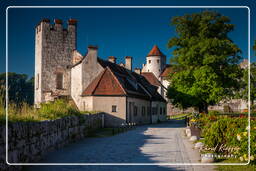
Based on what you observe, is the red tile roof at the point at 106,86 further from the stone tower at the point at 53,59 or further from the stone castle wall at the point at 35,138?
the stone castle wall at the point at 35,138

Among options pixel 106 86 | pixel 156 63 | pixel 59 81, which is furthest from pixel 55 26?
pixel 156 63

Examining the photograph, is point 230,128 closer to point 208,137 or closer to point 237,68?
point 208,137

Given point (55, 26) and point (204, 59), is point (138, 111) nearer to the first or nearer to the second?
point (204, 59)

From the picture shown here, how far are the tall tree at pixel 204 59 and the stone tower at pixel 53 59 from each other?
567 inches

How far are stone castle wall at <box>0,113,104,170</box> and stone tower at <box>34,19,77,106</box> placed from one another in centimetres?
2233

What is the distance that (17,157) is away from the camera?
909 cm

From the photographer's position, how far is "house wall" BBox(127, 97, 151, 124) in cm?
3374

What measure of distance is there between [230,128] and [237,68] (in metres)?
19.7

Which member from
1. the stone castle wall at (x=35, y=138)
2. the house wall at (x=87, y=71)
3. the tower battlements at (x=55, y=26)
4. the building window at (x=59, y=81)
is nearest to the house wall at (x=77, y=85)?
the house wall at (x=87, y=71)

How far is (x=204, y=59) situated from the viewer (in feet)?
93.0

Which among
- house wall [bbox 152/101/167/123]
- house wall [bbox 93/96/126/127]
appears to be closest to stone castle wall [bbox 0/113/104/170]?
house wall [bbox 93/96/126/127]

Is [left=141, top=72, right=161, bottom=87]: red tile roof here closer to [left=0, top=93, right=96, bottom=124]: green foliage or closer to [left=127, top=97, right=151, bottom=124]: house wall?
[left=127, top=97, right=151, bottom=124]: house wall

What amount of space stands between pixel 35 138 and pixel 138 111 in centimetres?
2661

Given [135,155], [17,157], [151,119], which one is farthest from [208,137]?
[151,119]
